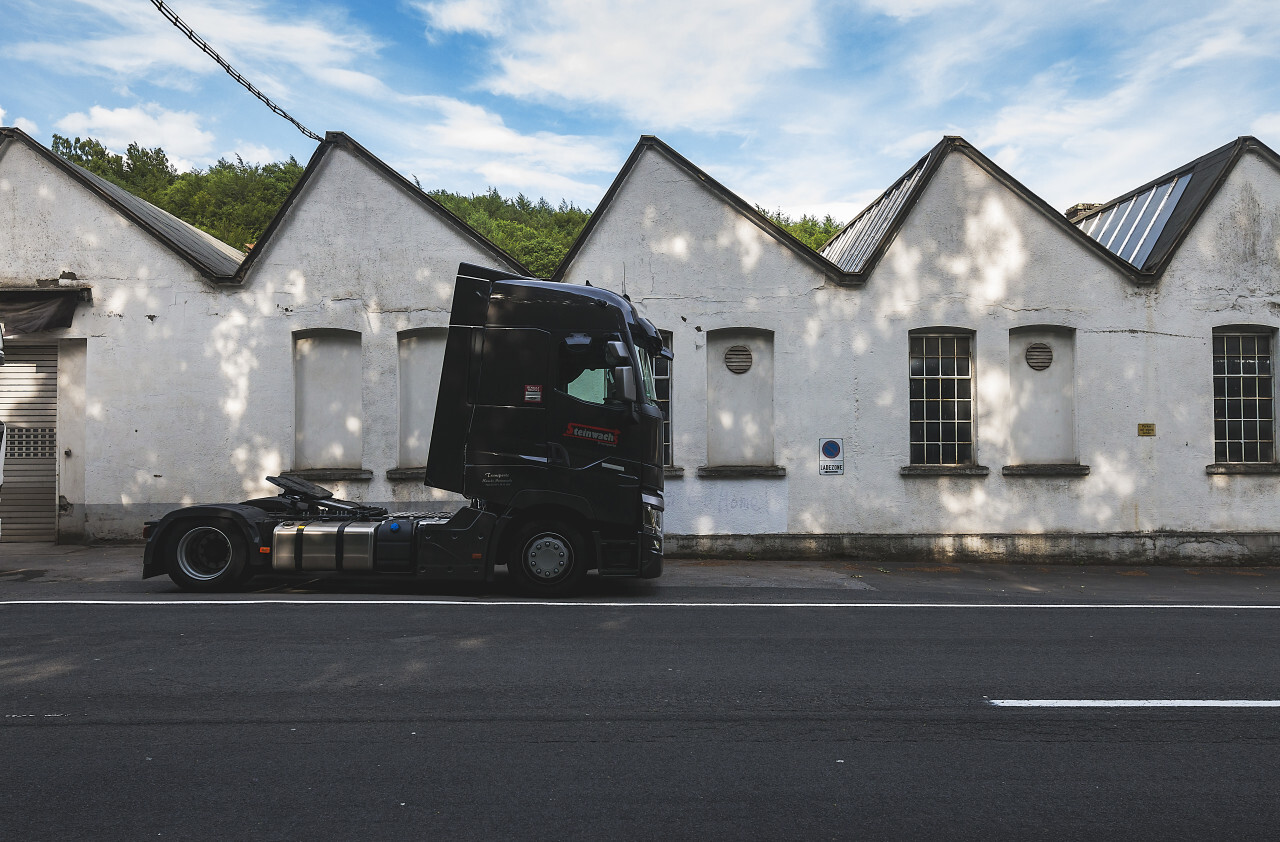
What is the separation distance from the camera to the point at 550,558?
9.13 meters

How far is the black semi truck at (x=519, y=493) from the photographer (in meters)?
9.10

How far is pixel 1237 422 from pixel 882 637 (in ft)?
33.8

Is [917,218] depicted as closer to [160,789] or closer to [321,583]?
[321,583]

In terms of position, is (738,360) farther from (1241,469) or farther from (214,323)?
(214,323)

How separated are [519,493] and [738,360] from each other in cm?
580

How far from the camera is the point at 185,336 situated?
45.2 ft

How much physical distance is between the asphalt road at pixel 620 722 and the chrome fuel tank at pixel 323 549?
675 mm

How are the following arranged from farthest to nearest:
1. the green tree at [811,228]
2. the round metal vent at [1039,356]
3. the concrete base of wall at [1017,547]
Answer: the green tree at [811,228] → the round metal vent at [1039,356] → the concrete base of wall at [1017,547]

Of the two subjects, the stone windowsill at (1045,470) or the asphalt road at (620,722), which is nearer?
the asphalt road at (620,722)

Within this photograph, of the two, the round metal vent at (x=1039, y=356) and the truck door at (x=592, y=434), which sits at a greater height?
the round metal vent at (x=1039, y=356)

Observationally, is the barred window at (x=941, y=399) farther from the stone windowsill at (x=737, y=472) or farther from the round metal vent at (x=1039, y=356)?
→ the stone windowsill at (x=737, y=472)

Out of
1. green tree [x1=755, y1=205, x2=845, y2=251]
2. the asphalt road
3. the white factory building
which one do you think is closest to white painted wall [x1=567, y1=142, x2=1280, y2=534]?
the white factory building

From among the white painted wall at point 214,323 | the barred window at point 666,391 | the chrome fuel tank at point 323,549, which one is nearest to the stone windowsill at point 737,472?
the barred window at point 666,391

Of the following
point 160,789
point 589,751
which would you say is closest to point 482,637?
point 589,751
